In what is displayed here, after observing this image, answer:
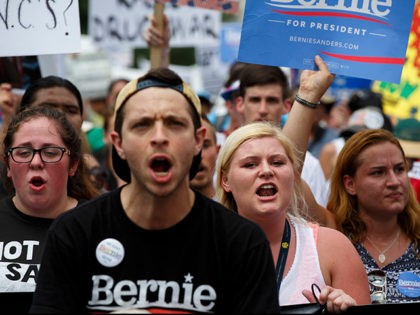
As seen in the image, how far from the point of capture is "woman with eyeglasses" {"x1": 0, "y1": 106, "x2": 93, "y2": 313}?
14.8 feet

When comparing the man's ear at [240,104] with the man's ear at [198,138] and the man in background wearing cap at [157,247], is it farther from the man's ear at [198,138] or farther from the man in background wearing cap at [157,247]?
the man in background wearing cap at [157,247]

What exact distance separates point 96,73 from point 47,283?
55.7ft

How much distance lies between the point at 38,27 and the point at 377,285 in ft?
8.62

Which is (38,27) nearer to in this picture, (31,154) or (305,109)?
(31,154)

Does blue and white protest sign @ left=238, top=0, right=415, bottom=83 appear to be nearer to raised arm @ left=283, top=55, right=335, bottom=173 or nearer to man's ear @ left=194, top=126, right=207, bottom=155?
raised arm @ left=283, top=55, right=335, bottom=173

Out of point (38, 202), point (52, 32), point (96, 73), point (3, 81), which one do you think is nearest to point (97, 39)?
point (3, 81)

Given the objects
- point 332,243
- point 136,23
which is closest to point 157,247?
point 332,243

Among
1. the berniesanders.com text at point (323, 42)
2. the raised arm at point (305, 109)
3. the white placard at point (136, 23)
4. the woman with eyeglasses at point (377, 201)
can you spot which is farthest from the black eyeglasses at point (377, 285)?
the white placard at point (136, 23)

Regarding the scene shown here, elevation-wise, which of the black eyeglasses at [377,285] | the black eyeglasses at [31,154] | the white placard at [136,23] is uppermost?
the white placard at [136,23]

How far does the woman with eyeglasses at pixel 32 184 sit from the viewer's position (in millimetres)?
4516

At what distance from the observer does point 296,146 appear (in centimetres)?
529

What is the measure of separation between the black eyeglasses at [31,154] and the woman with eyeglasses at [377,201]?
173 cm

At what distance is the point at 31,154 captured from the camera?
4711 mm

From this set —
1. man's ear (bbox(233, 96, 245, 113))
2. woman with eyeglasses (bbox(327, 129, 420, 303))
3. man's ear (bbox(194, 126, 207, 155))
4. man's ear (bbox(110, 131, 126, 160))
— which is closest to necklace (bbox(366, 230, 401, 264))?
woman with eyeglasses (bbox(327, 129, 420, 303))
